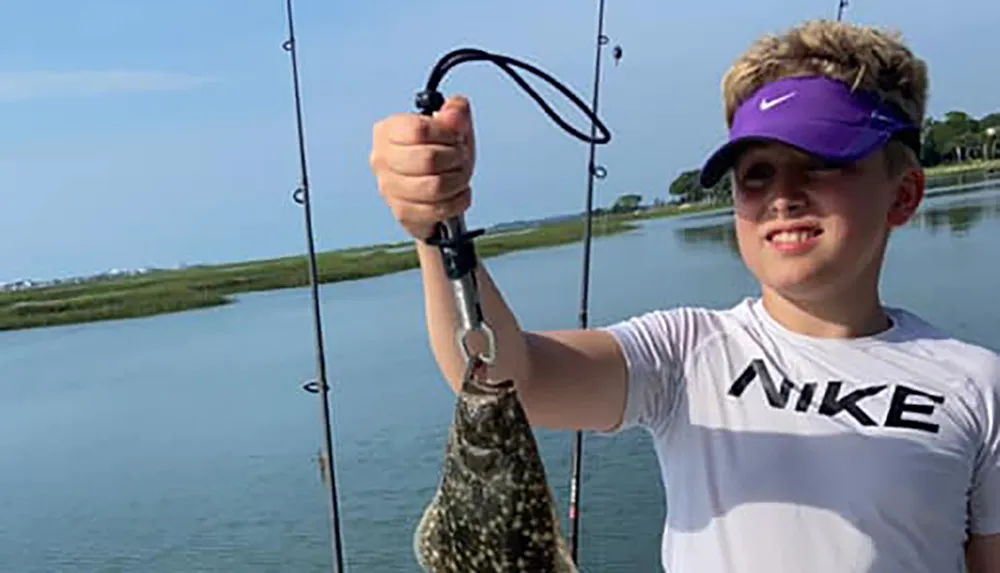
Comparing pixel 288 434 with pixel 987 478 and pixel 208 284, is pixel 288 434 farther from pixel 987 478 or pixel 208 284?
pixel 208 284

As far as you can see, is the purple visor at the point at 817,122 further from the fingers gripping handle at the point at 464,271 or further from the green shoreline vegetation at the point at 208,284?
the green shoreline vegetation at the point at 208,284

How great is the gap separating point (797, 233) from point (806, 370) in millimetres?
253

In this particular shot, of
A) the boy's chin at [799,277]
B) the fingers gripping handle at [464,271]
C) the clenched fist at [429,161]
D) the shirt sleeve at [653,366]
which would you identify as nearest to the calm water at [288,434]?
the shirt sleeve at [653,366]

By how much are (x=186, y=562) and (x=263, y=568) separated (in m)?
1.07

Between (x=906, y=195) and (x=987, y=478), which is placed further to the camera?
(x=906, y=195)

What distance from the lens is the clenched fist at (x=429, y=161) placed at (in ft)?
4.97

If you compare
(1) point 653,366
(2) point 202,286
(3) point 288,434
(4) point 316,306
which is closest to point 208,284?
(2) point 202,286

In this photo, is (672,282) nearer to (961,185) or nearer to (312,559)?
(312,559)

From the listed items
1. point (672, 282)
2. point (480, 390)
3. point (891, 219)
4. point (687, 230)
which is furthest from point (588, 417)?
point (687, 230)

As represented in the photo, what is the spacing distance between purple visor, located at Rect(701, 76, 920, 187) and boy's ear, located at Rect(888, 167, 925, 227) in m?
0.08

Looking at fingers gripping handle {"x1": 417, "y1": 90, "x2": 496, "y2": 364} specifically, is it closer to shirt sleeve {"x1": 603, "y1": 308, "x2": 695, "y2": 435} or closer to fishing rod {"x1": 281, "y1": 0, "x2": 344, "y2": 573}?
shirt sleeve {"x1": 603, "y1": 308, "x2": 695, "y2": 435}

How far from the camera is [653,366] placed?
6.87 feet

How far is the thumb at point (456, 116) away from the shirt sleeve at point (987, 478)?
108cm

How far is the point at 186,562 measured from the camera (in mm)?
11297
